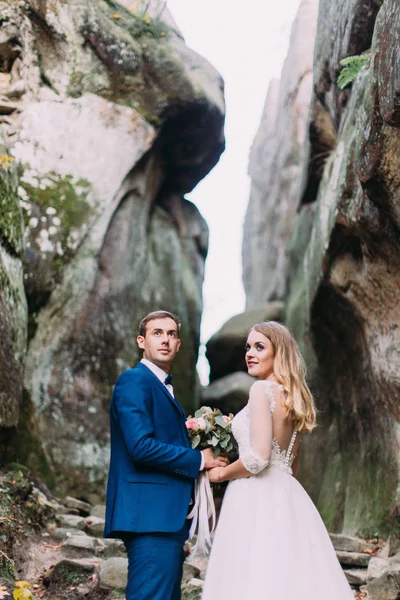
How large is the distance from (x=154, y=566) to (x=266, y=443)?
89cm

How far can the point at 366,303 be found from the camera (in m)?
8.99

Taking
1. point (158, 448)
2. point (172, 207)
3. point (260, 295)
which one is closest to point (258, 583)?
point (158, 448)

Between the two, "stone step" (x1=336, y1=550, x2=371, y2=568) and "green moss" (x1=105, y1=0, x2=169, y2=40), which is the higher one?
"green moss" (x1=105, y1=0, x2=169, y2=40)

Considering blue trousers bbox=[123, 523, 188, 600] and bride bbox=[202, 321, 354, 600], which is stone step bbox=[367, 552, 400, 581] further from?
blue trousers bbox=[123, 523, 188, 600]

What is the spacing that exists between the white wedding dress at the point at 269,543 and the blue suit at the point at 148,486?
0.24 m

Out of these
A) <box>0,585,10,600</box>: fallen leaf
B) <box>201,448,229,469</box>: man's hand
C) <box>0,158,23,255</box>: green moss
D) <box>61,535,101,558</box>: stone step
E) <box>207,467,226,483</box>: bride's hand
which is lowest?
<box>0,585,10,600</box>: fallen leaf

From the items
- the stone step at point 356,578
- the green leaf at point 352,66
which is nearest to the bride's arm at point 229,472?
the stone step at point 356,578

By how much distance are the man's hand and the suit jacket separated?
0.09 metres

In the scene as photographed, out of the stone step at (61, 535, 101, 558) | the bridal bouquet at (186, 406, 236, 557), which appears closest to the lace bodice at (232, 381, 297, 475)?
the bridal bouquet at (186, 406, 236, 557)

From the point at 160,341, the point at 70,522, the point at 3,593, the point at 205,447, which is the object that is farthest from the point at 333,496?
the point at 160,341

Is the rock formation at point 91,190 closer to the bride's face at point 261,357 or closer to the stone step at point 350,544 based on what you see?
the stone step at point 350,544

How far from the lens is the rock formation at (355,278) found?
6805 mm

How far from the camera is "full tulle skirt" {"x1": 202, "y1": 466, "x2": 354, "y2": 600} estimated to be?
3.63m

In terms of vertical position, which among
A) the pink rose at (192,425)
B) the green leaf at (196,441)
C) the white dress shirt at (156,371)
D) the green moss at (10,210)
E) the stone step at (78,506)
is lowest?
the stone step at (78,506)
